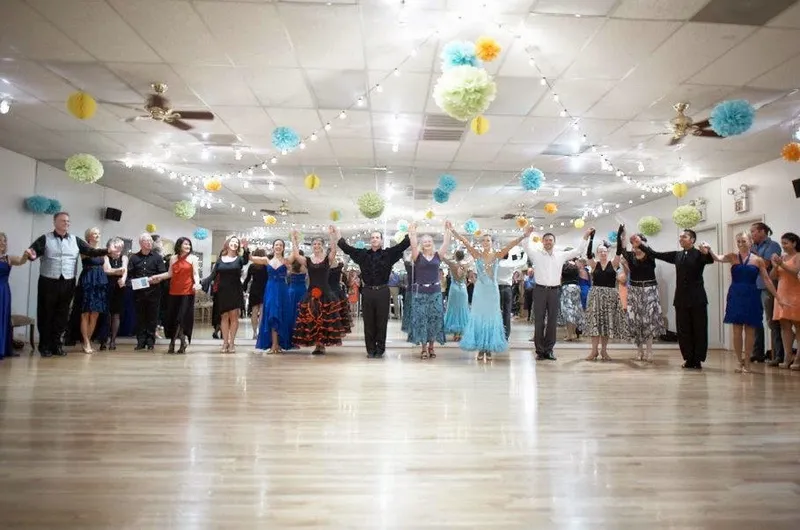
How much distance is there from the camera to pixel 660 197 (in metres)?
12.1

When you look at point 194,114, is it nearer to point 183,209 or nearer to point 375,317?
point 375,317

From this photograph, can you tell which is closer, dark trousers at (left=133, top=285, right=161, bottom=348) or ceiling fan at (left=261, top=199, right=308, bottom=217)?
dark trousers at (left=133, top=285, right=161, bottom=348)

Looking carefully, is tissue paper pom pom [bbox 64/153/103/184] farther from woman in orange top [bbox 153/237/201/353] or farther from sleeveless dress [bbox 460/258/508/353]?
sleeveless dress [bbox 460/258/508/353]

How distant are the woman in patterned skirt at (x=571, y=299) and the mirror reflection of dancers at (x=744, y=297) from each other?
387 cm

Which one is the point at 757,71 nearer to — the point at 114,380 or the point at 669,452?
the point at 669,452

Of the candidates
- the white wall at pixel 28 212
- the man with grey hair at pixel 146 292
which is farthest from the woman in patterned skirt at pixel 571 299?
the white wall at pixel 28 212

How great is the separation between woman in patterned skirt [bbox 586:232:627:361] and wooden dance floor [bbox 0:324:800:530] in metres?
1.96

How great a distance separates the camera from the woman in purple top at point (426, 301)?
21.3 ft

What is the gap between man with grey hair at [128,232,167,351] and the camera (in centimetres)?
710

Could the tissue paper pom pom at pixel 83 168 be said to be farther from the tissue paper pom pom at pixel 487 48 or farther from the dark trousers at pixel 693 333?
the dark trousers at pixel 693 333

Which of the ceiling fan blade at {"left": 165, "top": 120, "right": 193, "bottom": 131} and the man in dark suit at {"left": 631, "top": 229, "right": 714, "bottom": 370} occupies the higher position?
the ceiling fan blade at {"left": 165, "top": 120, "right": 193, "bottom": 131}

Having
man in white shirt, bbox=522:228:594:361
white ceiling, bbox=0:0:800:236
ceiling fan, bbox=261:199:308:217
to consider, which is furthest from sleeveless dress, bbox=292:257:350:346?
ceiling fan, bbox=261:199:308:217

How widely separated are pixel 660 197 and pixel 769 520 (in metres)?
11.6

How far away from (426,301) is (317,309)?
1339mm
